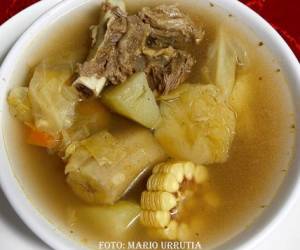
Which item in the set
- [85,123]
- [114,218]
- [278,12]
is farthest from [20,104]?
[278,12]

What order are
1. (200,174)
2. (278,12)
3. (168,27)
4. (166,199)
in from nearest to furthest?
(166,199)
(200,174)
(168,27)
(278,12)

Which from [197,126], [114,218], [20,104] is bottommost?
[114,218]

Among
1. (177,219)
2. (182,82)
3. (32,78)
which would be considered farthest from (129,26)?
(177,219)

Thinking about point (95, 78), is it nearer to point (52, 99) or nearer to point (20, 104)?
point (52, 99)

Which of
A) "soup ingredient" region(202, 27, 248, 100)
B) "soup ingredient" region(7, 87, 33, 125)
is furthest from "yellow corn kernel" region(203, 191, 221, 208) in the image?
"soup ingredient" region(7, 87, 33, 125)

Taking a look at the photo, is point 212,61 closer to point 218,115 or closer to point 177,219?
point 218,115

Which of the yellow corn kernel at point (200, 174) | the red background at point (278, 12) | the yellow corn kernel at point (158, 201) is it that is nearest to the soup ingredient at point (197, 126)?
the yellow corn kernel at point (200, 174)

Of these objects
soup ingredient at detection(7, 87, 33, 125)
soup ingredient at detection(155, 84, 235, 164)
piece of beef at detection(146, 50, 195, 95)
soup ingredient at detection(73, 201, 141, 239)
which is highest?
piece of beef at detection(146, 50, 195, 95)

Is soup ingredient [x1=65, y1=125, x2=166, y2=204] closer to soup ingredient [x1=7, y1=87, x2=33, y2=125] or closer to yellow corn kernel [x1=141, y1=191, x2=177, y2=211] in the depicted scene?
yellow corn kernel [x1=141, y1=191, x2=177, y2=211]
